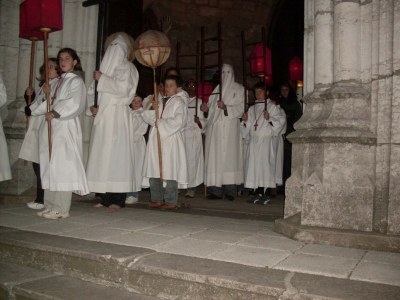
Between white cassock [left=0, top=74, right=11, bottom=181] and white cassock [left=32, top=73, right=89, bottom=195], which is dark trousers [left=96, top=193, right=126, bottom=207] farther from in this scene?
white cassock [left=0, top=74, right=11, bottom=181]

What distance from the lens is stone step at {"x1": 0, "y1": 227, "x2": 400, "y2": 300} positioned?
7.89 ft

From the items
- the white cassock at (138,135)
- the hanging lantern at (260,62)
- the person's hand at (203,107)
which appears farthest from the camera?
the hanging lantern at (260,62)

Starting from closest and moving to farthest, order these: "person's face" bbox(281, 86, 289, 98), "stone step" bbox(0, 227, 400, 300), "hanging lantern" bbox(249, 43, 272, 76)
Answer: "stone step" bbox(0, 227, 400, 300) → "hanging lantern" bbox(249, 43, 272, 76) → "person's face" bbox(281, 86, 289, 98)

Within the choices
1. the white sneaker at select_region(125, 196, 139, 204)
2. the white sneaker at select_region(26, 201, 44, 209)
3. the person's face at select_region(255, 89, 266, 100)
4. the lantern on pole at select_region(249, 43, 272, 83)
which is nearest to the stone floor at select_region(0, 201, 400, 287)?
the white sneaker at select_region(26, 201, 44, 209)

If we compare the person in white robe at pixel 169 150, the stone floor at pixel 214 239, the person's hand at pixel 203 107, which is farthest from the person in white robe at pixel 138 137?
the person's hand at pixel 203 107

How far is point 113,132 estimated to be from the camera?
17.3ft

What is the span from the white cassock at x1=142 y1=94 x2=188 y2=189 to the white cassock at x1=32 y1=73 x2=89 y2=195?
118 centimetres

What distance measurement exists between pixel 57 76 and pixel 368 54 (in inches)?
147

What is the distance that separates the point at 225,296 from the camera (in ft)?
8.35

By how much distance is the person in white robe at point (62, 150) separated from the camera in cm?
455

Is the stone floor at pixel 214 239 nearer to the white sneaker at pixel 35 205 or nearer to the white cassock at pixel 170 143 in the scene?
the white sneaker at pixel 35 205

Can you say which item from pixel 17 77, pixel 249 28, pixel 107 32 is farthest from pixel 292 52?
pixel 17 77

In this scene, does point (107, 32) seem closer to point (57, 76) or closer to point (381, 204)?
point (57, 76)

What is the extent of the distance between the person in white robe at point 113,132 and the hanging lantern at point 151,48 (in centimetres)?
20
